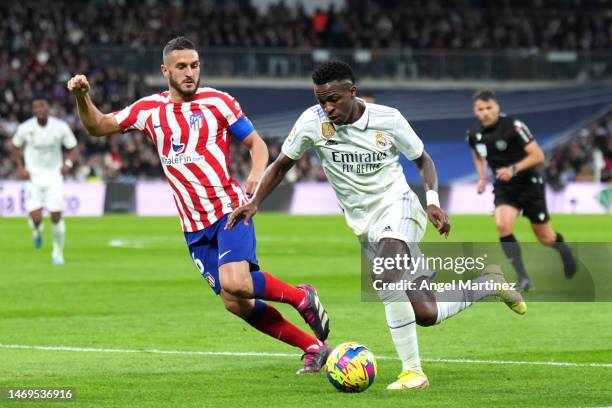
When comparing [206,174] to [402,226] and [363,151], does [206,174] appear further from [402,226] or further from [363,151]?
[402,226]

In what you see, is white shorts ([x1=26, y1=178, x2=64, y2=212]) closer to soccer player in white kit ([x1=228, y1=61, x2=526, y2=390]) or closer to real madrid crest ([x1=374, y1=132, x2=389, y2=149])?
soccer player in white kit ([x1=228, y1=61, x2=526, y2=390])

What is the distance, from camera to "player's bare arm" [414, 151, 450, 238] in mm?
7785

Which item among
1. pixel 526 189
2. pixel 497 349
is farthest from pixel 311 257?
pixel 497 349

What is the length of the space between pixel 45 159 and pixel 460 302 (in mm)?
12199

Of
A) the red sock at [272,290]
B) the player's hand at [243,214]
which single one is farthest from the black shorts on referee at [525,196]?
the player's hand at [243,214]

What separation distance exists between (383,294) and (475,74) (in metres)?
37.0

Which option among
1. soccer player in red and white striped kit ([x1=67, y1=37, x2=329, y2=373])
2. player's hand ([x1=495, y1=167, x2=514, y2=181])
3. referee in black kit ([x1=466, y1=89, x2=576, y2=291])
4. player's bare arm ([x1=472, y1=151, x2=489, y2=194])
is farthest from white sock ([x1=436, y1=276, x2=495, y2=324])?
player's bare arm ([x1=472, y1=151, x2=489, y2=194])

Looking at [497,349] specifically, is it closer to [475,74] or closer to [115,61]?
[115,61]

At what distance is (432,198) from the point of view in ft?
26.4

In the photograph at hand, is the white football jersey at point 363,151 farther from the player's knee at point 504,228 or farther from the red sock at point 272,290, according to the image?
the player's knee at point 504,228

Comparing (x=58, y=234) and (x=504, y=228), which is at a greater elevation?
(x=504, y=228)

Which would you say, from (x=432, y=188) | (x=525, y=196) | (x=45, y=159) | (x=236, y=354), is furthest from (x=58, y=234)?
(x=432, y=188)

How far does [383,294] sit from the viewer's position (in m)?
8.03

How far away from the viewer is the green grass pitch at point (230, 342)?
7.74 m
